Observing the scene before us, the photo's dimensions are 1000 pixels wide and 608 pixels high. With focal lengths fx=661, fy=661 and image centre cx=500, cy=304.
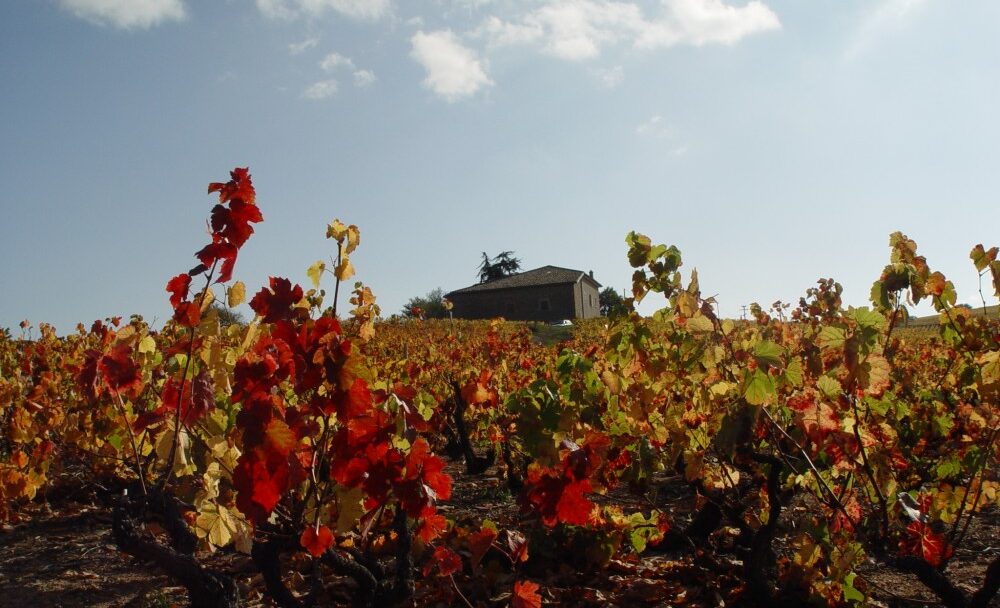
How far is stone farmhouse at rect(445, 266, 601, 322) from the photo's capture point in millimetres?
43844

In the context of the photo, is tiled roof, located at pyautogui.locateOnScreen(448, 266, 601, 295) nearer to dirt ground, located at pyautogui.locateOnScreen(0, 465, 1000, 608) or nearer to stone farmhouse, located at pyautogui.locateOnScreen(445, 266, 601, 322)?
stone farmhouse, located at pyautogui.locateOnScreen(445, 266, 601, 322)

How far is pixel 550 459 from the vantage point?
197 centimetres

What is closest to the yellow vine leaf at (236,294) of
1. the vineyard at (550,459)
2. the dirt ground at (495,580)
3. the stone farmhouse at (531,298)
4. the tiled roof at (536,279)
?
the vineyard at (550,459)

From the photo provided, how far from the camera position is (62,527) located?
4547 millimetres

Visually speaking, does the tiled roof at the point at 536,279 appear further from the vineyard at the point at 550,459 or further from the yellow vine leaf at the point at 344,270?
the yellow vine leaf at the point at 344,270

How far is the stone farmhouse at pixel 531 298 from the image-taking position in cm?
4384

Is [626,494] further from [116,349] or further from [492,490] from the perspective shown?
[116,349]

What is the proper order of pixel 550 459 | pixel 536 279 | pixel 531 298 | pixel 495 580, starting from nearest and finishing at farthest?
1. pixel 550 459
2. pixel 495 580
3. pixel 531 298
4. pixel 536 279

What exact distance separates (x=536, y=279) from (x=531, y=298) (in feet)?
5.54

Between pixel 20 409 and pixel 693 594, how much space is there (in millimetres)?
4232

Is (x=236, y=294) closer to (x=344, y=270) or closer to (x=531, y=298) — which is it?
(x=344, y=270)

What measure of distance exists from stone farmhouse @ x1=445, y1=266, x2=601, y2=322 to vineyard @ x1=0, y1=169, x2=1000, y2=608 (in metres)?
38.9

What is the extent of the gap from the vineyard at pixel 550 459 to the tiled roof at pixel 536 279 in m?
39.5

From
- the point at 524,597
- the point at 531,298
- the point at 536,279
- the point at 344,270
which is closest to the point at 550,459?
the point at 524,597
